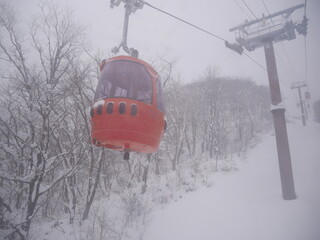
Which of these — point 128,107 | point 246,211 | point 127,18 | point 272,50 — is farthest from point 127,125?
point 272,50

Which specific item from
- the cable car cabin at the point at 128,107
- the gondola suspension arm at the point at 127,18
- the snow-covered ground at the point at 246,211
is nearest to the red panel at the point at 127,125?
the cable car cabin at the point at 128,107

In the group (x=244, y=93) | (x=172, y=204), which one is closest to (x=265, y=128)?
(x=244, y=93)

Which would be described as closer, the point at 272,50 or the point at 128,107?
the point at 128,107

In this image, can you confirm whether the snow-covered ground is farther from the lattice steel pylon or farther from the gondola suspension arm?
the gondola suspension arm

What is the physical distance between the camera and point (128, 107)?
3238mm

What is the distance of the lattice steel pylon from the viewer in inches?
380

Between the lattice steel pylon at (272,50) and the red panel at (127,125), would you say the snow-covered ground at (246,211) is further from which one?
the red panel at (127,125)

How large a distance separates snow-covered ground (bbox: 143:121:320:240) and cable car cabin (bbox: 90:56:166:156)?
672 centimetres

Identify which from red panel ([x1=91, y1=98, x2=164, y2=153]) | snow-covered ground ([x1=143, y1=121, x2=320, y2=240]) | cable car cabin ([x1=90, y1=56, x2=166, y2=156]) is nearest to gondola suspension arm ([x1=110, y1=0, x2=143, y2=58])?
cable car cabin ([x1=90, y1=56, x2=166, y2=156])

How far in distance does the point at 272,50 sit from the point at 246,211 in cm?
854

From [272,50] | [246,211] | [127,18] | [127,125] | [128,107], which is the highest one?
[272,50]

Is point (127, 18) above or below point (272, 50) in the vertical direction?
below

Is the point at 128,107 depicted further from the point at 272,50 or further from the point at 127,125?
the point at 272,50

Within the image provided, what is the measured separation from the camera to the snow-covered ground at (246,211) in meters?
7.88
